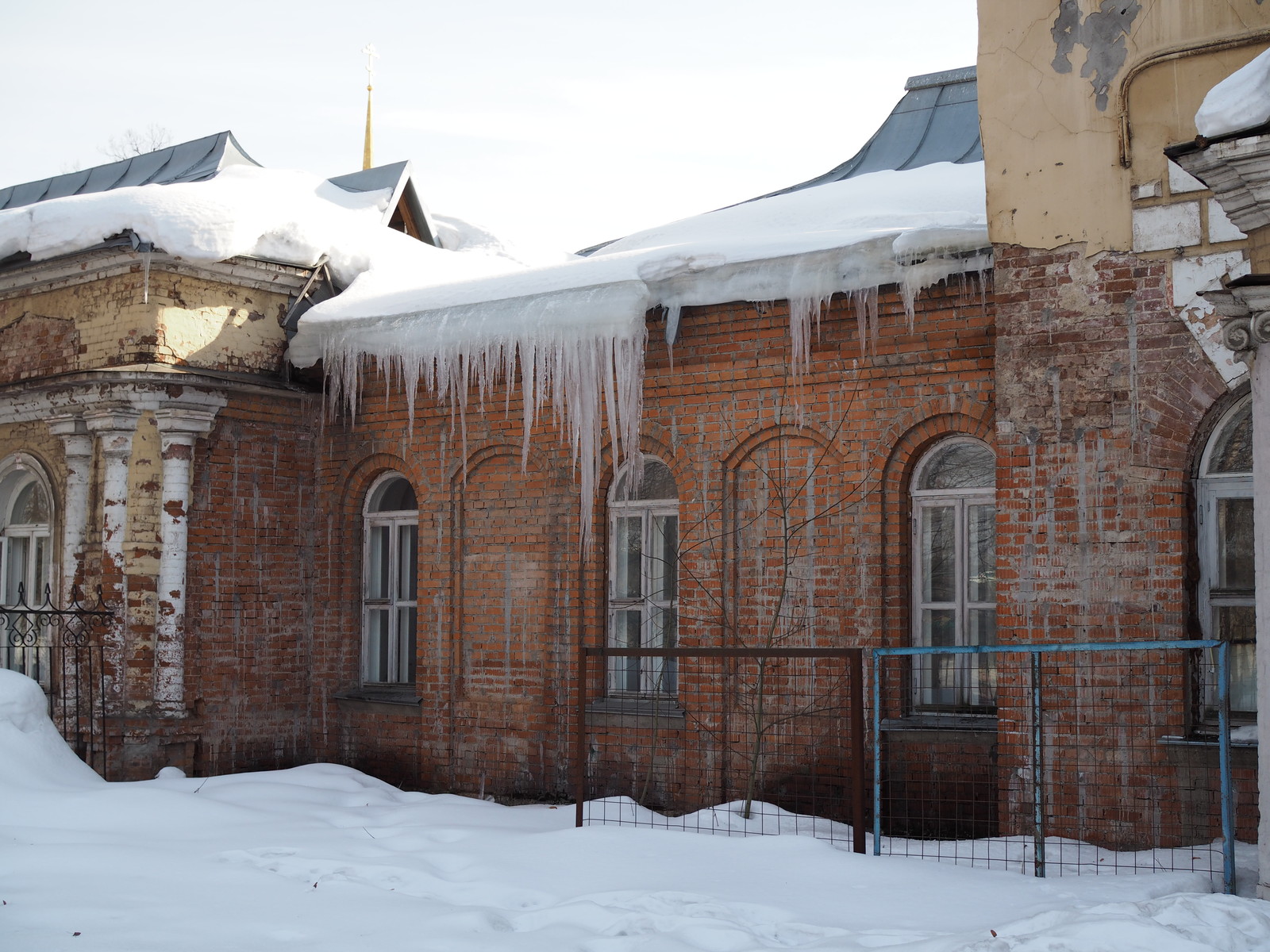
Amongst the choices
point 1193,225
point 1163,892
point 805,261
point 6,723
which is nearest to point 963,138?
point 805,261

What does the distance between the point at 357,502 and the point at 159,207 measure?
284 centimetres

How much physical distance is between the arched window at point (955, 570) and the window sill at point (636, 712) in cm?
173

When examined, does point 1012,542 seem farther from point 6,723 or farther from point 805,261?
point 6,723

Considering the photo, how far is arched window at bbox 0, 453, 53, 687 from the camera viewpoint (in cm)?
1121

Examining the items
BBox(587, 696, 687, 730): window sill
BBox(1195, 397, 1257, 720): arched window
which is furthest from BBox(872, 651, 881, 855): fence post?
BBox(587, 696, 687, 730): window sill

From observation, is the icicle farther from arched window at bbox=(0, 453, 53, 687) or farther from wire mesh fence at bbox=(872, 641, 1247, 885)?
arched window at bbox=(0, 453, 53, 687)

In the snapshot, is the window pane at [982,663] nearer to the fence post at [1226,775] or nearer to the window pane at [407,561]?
the fence post at [1226,775]

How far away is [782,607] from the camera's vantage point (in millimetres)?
8852

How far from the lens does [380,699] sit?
10734mm

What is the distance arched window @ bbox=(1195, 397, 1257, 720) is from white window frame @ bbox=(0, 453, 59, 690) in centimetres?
869

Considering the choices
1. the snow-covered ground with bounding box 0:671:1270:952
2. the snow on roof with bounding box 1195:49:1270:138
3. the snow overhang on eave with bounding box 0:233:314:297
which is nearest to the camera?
the snow-covered ground with bounding box 0:671:1270:952

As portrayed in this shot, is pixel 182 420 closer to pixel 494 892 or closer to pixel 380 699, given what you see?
pixel 380 699

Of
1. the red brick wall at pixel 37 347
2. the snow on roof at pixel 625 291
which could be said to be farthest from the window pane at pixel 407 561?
the red brick wall at pixel 37 347

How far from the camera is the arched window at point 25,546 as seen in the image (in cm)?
1121
